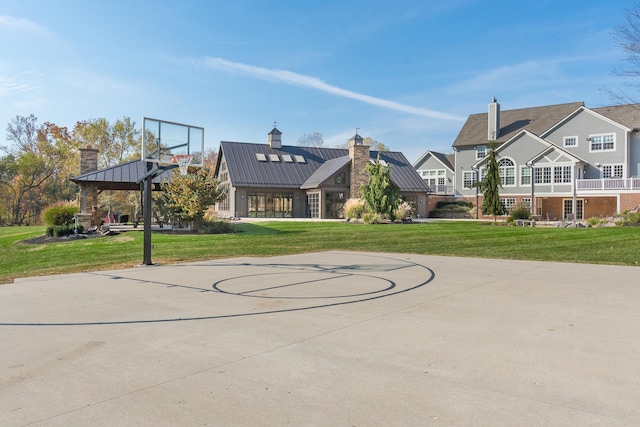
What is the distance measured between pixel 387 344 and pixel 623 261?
10.4 meters

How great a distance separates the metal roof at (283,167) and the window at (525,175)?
943 centimetres

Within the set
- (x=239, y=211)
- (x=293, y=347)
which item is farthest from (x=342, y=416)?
(x=239, y=211)

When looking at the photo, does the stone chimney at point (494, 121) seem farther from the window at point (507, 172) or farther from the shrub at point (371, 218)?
the shrub at point (371, 218)

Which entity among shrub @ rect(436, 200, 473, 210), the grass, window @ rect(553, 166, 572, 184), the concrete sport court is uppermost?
window @ rect(553, 166, 572, 184)

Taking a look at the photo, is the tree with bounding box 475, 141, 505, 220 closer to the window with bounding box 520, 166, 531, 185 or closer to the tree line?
the window with bounding box 520, 166, 531, 185

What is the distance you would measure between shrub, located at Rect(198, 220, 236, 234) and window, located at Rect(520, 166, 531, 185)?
29802 mm

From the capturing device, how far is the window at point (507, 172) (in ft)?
141

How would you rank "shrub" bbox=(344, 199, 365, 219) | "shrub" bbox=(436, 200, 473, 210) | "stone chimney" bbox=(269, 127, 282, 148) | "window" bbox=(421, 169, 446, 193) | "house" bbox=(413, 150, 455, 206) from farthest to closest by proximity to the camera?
"window" bbox=(421, 169, 446, 193)
"house" bbox=(413, 150, 455, 206)
"shrub" bbox=(436, 200, 473, 210)
"stone chimney" bbox=(269, 127, 282, 148)
"shrub" bbox=(344, 199, 365, 219)

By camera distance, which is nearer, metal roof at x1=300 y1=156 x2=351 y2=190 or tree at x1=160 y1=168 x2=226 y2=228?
tree at x1=160 y1=168 x2=226 y2=228

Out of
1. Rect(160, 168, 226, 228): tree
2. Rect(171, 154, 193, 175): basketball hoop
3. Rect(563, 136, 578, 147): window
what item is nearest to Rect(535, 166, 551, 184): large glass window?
Rect(563, 136, 578, 147): window

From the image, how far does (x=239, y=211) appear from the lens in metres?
36.2

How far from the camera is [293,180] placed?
38.2 m

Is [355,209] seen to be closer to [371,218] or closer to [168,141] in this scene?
[371,218]

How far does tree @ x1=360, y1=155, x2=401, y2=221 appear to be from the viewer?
95.9 feet
